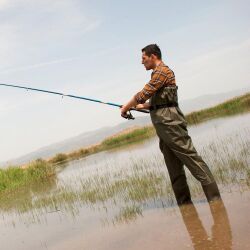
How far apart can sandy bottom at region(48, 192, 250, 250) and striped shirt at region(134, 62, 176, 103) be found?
1.57 meters

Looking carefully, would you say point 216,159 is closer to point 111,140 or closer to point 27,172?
point 27,172

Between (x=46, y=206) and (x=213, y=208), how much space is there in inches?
192

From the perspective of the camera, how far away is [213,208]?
509cm

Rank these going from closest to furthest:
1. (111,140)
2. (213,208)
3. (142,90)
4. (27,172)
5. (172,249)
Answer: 1. (172,249)
2. (213,208)
3. (142,90)
4. (27,172)
5. (111,140)

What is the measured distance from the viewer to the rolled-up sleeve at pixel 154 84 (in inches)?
212

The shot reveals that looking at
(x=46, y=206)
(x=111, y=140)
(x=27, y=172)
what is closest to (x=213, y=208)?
(x=46, y=206)

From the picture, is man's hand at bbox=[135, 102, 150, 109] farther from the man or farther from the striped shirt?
the striped shirt

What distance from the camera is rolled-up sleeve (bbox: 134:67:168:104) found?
538 centimetres

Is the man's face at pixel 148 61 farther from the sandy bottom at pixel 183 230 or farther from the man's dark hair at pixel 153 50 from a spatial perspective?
the sandy bottom at pixel 183 230

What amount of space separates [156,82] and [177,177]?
1.43m

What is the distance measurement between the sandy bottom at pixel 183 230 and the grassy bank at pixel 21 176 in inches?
425

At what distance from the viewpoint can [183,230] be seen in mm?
4527

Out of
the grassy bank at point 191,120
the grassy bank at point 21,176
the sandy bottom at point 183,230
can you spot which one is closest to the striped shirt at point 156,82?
the sandy bottom at point 183,230

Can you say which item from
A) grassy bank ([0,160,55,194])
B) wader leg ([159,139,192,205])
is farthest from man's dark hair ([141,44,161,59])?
grassy bank ([0,160,55,194])
